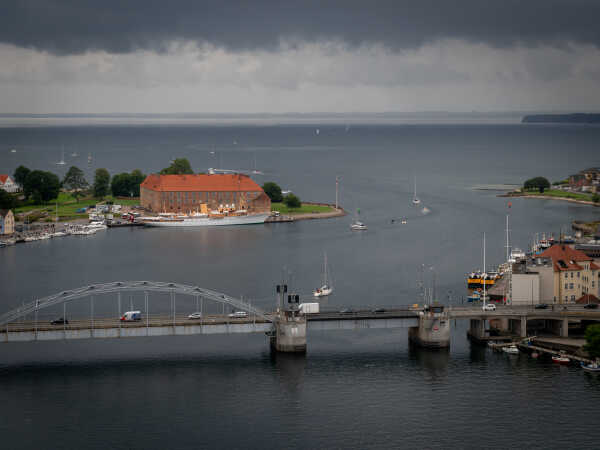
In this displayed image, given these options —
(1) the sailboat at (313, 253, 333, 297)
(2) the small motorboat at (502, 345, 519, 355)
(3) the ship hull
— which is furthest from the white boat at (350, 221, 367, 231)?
(2) the small motorboat at (502, 345, 519, 355)


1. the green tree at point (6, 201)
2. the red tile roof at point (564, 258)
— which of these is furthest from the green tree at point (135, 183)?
the red tile roof at point (564, 258)

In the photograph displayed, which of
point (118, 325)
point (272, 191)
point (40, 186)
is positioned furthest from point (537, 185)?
point (118, 325)

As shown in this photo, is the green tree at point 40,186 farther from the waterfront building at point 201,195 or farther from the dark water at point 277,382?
the dark water at point 277,382

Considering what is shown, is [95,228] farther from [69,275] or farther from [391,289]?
[391,289]

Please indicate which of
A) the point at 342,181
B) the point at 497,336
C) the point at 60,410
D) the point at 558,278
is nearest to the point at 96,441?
the point at 60,410

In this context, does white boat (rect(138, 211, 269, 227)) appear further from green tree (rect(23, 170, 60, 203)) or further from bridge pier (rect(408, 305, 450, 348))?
bridge pier (rect(408, 305, 450, 348))

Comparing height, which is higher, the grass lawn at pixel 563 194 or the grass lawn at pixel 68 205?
the grass lawn at pixel 563 194
